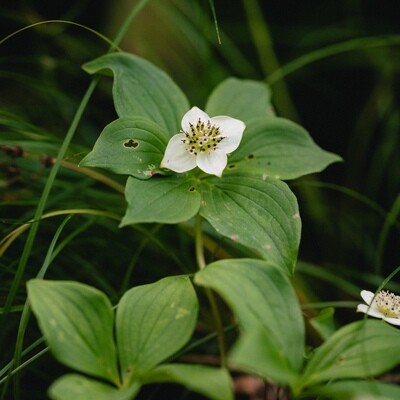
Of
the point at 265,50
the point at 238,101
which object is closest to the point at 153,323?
the point at 238,101

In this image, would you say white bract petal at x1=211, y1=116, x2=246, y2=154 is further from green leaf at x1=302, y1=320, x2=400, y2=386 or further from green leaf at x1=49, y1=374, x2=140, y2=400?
green leaf at x1=49, y1=374, x2=140, y2=400

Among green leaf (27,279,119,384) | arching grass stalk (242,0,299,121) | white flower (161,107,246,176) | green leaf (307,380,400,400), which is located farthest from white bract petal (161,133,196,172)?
arching grass stalk (242,0,299,121)

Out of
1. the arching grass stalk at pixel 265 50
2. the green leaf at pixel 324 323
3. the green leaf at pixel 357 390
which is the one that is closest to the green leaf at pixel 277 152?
→ the green leaf at pixel 324 323

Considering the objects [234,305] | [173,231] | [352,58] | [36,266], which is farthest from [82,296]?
[352,58]

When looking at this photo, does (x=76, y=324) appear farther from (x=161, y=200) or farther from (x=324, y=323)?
(x=324, y=323)

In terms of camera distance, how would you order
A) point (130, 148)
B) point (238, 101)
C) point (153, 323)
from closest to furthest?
point (153, 323) < point (130, 148) < point (238, 101)

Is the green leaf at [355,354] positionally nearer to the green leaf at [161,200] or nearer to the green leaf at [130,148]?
the green leaf at [161,200]
